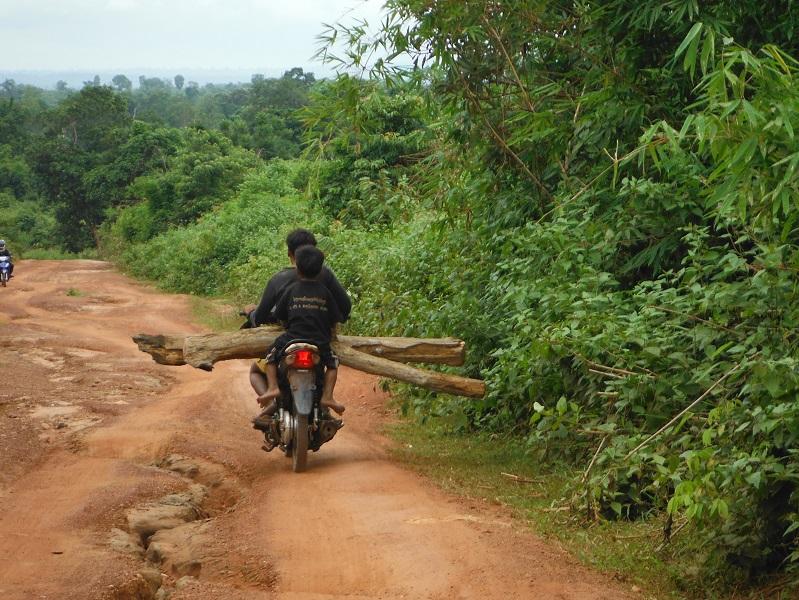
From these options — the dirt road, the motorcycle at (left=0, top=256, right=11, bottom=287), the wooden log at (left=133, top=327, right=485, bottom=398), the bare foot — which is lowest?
the motorcycle at (left=0, top=256, right=11, bottom=287)

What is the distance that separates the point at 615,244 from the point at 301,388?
105 inches

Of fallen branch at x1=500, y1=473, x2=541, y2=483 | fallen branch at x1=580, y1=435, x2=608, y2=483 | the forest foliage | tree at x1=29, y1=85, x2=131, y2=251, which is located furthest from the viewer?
tree at x1=29, y1=85, x2=131, y2=251

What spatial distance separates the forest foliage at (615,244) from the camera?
4934 millimetres

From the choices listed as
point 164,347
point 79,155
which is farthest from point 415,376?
point 79,155

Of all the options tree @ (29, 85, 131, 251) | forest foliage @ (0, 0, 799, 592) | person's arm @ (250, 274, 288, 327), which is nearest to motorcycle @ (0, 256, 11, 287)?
forest foliage @ (0, 0, 799, 592)

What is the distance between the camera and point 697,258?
668 centimetres

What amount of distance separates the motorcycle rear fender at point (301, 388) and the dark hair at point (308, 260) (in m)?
0.77

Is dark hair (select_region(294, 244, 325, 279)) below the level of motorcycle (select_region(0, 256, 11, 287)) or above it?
above

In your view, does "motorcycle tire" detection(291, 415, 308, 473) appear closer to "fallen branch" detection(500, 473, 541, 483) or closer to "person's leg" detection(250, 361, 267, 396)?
"person's leg" detection(250, 361, 267, 396)

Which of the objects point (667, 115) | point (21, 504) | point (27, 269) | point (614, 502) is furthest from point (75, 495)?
point (27, 269)

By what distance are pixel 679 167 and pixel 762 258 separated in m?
2.00

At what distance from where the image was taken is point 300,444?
24.6 feet

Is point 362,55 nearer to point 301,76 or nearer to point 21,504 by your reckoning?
point 21,504

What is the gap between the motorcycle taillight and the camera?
24.5 ft
